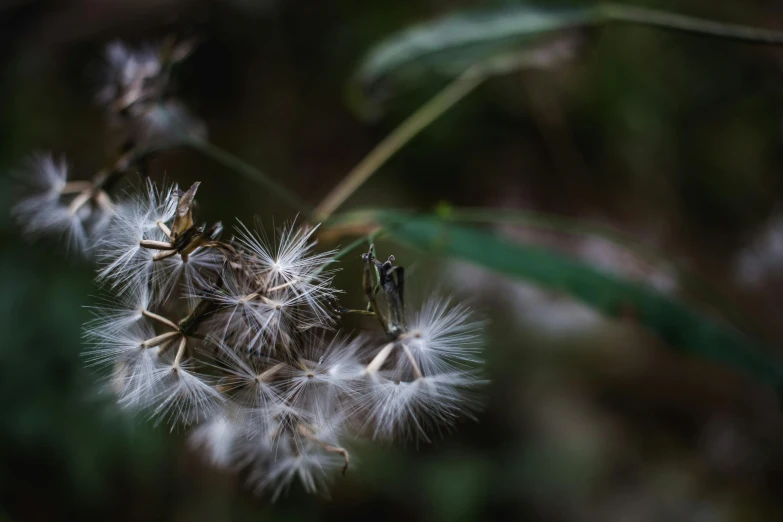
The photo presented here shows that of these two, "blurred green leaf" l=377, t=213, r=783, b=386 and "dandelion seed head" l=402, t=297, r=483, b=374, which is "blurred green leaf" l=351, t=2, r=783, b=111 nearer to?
"blurred green leaf" l=377, t=213, r=783, b=386

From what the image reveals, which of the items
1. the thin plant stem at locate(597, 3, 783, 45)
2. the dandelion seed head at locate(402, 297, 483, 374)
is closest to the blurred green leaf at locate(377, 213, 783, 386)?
the dandelion seed head at locate(402, 297, 483, 374)

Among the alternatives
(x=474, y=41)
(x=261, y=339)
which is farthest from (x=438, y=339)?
(x=474, y=41)

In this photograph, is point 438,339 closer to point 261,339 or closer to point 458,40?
point 261,339

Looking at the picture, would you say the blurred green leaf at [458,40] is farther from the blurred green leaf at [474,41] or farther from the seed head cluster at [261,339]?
the seed head cluster at [261,339]

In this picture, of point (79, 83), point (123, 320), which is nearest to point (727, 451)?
point (123, 320)

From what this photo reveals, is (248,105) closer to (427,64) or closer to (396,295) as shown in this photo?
(427,64)

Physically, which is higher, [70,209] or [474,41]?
[474,41]

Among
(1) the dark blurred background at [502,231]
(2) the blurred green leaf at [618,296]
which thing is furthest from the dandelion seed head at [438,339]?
(1) the dark blurred background at [502,231]
